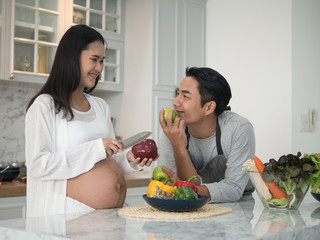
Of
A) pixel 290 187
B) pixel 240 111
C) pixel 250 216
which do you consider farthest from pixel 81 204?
pixel 240 111

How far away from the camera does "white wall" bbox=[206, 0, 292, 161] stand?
137 inches

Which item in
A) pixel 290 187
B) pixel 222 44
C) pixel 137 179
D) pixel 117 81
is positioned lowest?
pixel 137 179

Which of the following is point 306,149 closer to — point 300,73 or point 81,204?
point 300,73

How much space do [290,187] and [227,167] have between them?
0.49 meters

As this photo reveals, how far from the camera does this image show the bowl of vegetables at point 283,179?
1.67 meters

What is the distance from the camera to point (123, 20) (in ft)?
13.5

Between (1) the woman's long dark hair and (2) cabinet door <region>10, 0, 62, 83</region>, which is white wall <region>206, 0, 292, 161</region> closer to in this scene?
(2) cabinet door <region>10, 0, 62, 83</region>

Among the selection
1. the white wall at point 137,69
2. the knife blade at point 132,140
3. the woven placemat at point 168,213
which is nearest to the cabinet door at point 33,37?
the white wall at point 137,69

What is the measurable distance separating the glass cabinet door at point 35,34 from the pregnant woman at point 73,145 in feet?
4.75

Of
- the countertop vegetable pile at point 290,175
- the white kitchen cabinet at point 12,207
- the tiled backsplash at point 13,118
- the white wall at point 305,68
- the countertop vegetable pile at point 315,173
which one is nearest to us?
the countertop vegetable pile at point 290,175

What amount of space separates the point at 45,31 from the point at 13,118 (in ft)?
2.69

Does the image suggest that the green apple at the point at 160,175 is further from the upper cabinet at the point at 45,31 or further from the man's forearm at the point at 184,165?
the upper cabinet at the point at 45,31

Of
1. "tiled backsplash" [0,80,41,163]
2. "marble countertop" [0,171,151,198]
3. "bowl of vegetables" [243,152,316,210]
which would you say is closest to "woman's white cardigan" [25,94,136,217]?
"bowl of vegetables" [243,152,316,210]

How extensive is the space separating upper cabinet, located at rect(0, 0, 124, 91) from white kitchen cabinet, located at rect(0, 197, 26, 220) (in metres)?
0.94
